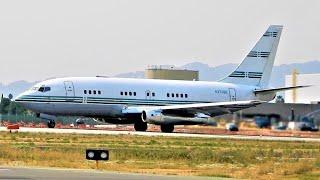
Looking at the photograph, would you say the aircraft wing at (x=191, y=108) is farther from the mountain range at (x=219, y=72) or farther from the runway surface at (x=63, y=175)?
the runway surface at (x=63, y=175)

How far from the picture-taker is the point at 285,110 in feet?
107

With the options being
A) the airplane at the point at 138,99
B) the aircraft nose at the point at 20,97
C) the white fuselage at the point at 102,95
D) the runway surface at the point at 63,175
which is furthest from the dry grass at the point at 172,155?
the aircraft nose at the point at 20,97

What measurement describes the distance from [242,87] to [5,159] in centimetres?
4813

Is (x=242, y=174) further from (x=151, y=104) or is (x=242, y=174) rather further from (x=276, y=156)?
(x=151, y=104)

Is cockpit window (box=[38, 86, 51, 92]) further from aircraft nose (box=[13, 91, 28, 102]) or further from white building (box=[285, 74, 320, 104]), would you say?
white building (box=[285, 74, 320, 104])

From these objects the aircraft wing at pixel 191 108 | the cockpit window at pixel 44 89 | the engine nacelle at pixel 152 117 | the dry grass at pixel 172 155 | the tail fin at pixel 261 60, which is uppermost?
the tail fin at pixel 261 60

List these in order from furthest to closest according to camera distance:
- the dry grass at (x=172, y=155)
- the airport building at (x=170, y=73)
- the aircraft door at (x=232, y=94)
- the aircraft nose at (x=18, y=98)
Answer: the airport building at (x=170, y=73) < the aircraft door at (x=232, y=94) < the aircraft nose at (x=18, y=98) < the dry grass at (x=172, y=155)

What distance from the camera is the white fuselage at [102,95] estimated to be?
7644 centimetres

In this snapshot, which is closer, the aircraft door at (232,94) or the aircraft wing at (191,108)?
the aircraft wing at (191,108)

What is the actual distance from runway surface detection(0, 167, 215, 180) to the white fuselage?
41348mm

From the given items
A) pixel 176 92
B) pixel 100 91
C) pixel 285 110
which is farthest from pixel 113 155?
pixel 176 92

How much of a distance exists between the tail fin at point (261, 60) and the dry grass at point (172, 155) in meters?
25.1

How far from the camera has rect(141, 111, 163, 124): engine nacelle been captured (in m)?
77.8

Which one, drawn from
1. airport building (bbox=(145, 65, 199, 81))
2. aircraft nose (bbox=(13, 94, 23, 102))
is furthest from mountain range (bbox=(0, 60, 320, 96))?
airport building (bbox=(145, 65, 199, 81))
